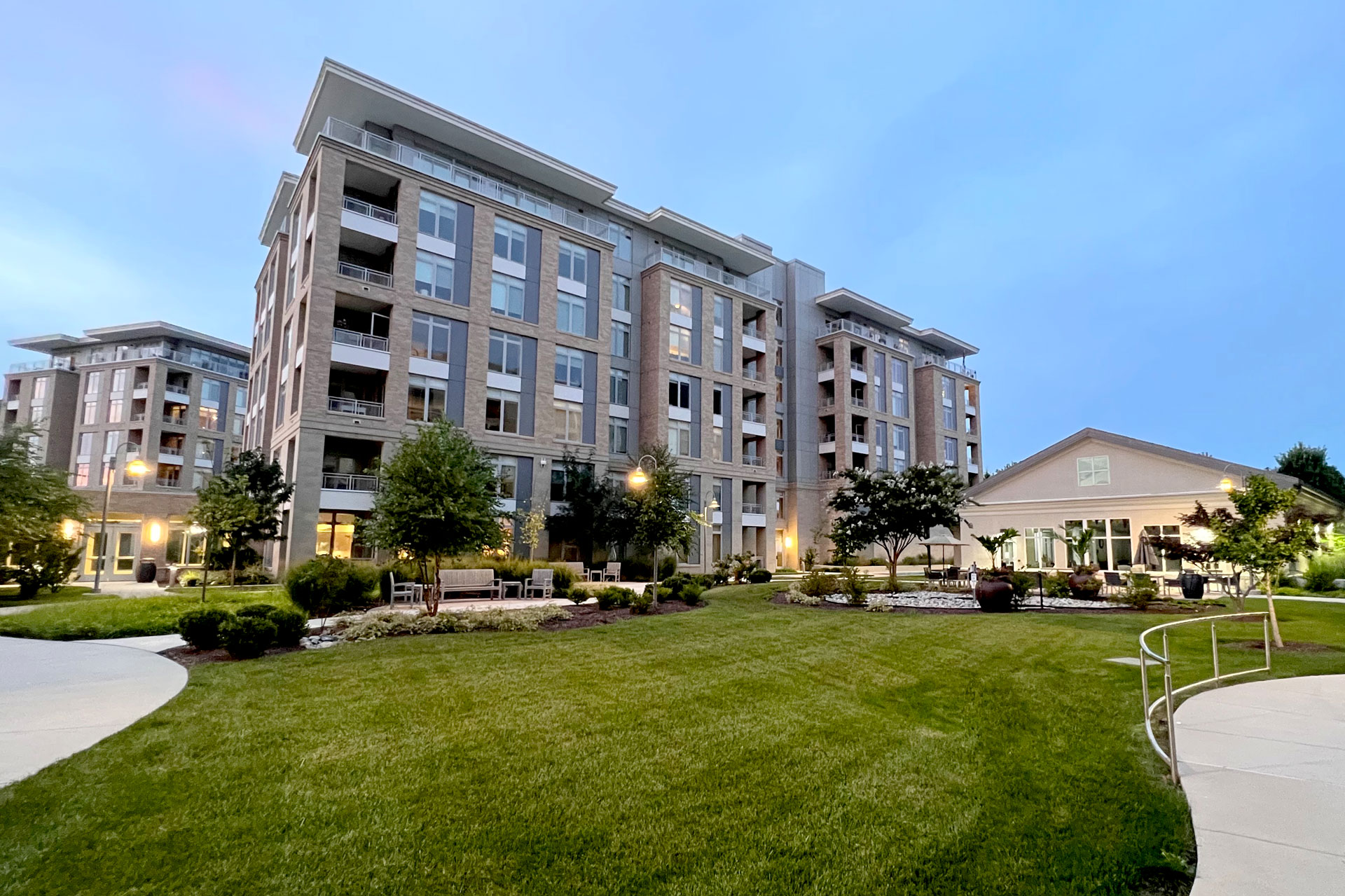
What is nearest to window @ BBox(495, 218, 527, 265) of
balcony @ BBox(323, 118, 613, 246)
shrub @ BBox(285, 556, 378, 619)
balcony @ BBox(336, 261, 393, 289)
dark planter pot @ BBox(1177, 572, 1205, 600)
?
balcony @ BBox(323, 118, 613, 246)

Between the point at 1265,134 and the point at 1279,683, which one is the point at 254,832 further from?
the point at 1265,134

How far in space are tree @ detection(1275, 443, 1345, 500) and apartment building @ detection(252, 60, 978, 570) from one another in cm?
3907

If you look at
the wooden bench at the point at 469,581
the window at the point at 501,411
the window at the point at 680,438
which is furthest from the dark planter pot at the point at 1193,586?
the window at the point at 501,411

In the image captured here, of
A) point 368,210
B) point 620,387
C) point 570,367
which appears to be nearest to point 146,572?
point 368,210

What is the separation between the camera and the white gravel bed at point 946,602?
17391 millimetres

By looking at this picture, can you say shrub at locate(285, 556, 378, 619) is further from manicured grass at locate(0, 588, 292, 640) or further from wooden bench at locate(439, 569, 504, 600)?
wooden bench at locate(439, 569, 504, 600)

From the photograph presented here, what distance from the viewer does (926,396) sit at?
5438cm

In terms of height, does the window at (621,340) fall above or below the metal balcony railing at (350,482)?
above

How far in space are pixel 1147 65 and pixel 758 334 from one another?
12689 cm

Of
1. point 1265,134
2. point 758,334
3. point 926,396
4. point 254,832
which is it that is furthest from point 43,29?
point 1265,134

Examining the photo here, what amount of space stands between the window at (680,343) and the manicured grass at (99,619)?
24.7 metres

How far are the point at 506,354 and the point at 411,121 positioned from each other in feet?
34.7

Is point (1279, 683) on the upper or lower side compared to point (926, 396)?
lower

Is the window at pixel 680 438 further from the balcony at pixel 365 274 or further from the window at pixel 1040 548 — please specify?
the window at pixel 1040 548
